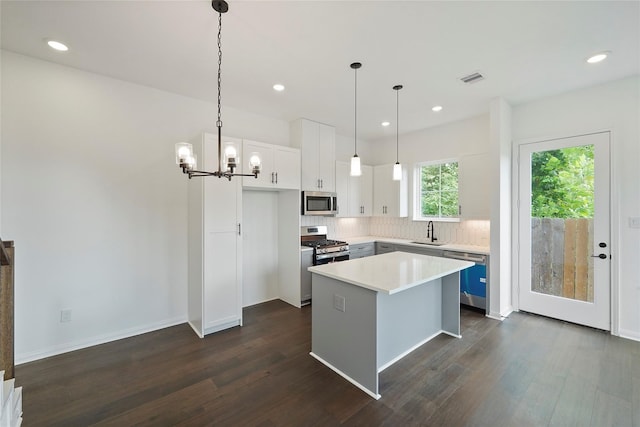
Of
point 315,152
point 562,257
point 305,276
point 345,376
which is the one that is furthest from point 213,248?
point 562,257

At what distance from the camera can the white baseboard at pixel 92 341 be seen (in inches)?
106

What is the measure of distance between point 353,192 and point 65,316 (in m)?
4.39

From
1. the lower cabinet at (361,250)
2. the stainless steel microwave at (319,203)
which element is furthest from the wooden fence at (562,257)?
the stainless steel microwave at (319,203)

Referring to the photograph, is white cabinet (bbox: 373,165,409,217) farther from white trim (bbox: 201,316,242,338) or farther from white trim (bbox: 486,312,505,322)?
white trim (bbox: 201,316,242,338)

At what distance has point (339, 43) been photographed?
243cm

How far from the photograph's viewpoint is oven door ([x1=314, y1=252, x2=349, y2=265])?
4246 mm

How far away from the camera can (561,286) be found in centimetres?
356

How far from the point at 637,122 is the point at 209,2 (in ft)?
14.8

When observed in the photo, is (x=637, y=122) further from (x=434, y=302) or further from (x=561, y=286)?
(x=434, y=302)

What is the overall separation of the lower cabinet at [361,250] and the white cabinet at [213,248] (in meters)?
2.13

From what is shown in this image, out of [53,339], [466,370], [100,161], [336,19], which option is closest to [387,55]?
[336,19]

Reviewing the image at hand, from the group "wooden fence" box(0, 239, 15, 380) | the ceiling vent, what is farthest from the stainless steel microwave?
"wooden fence" box(0, 239, 15, 380)

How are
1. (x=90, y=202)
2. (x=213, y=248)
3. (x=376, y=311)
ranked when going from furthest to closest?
1. (x=213, y=248)
2. (x=90, y=202)
3. (x=376, y=311)

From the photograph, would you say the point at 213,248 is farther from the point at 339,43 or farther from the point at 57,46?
the point at 339,43
